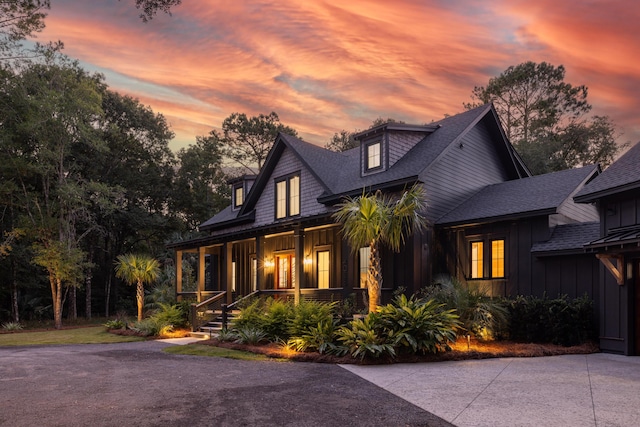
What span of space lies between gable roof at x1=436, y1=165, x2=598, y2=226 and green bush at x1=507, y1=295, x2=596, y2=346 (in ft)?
9.58

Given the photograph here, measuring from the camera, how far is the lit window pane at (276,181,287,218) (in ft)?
74.0

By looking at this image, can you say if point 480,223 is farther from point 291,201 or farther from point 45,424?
point 45,424

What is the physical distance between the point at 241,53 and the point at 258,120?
2701 cm

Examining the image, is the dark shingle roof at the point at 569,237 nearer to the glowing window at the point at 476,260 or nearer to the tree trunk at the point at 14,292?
the glowing window at the point at 476,260

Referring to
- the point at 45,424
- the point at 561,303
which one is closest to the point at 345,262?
the point at 561,303

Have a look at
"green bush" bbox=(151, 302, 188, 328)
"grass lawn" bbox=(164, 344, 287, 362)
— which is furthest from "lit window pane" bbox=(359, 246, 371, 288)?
"green bush" bbox=(151, 302, 188, 328)

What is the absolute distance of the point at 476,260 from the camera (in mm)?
16797

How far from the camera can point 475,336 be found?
13.0 meters

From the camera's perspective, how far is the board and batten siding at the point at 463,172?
57.8ft

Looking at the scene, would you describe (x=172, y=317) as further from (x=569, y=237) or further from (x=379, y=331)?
(x=569, y=237)

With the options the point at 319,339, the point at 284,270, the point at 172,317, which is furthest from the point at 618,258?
the point at 172,317

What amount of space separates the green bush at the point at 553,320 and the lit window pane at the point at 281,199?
1147 centimetres

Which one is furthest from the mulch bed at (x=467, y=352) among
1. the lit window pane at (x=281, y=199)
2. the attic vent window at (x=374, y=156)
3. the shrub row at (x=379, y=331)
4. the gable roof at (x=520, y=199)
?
the lit window pane at (x=281, y=199)

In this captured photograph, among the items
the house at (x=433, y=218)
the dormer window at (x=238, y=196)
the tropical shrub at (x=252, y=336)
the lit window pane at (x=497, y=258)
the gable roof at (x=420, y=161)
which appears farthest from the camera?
the dormer window at (x=238, y=196)
